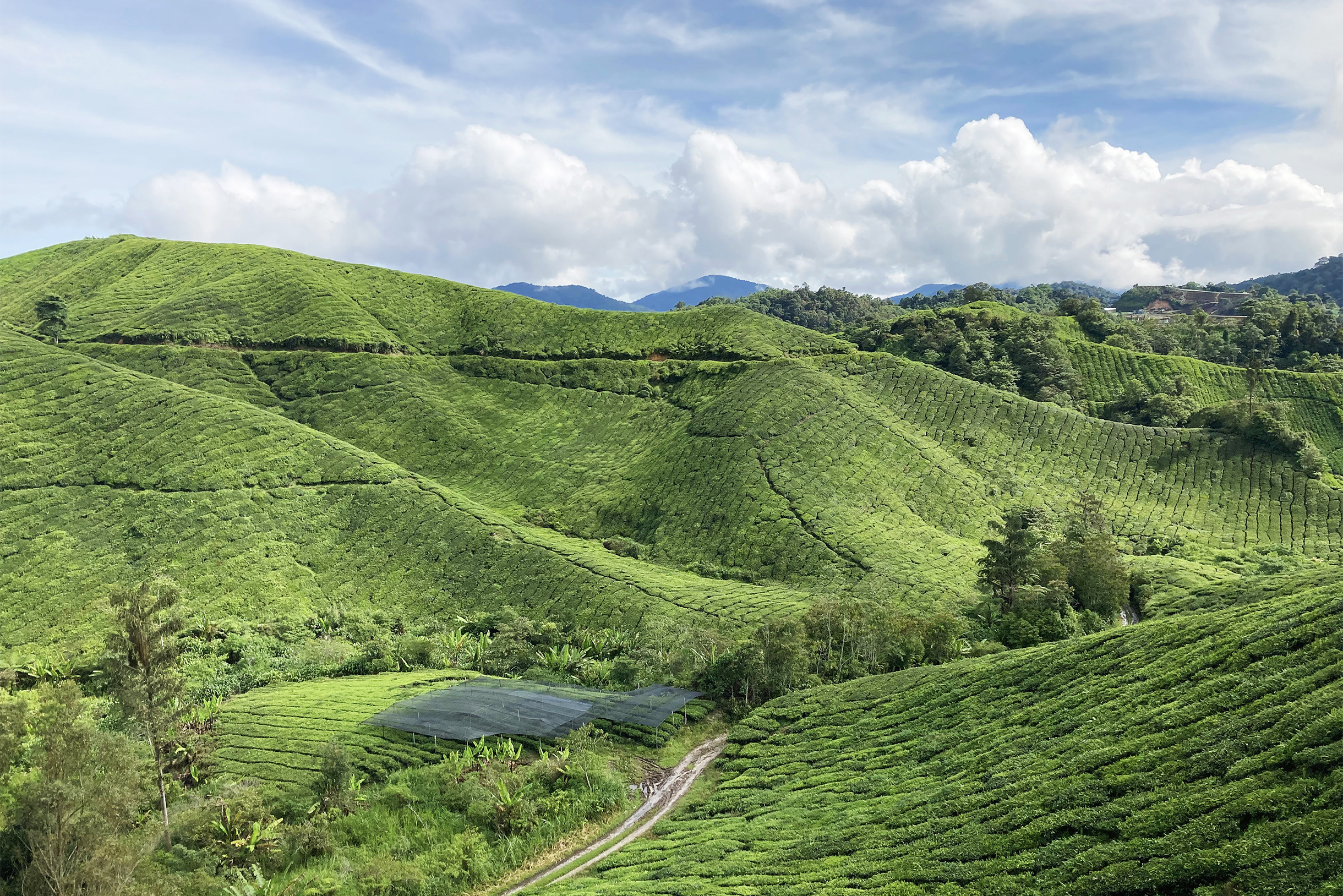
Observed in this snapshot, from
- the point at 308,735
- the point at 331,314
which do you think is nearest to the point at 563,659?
the point at 308,735

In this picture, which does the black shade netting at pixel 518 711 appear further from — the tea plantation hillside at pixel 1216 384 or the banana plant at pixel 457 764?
the tea plantation hillside at pixel 1216 384

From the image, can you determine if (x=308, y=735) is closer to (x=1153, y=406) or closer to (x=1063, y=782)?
(x=1063, y=782)

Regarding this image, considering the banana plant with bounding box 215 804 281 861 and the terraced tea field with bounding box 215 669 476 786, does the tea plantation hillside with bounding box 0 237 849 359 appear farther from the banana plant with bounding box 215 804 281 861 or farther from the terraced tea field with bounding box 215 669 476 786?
the banana plant with bounding box 215 804 281 861

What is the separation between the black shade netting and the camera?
133ft

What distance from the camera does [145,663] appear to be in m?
31.5

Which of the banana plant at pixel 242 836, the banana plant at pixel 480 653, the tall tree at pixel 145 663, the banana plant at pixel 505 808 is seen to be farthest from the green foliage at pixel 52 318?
the banana plant at pixel 505 808

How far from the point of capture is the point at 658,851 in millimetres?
30625

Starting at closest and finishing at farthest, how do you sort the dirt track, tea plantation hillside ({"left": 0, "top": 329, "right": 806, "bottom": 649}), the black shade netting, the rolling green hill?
the dirt track
the black shade netting
tea plantation hillside ({"left": 0, "top": 329, "right": 806, "bottom": 649})
the rolling green hill

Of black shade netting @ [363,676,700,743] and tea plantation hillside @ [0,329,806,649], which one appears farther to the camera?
tea plantation hillside @ [0,329,806,649]

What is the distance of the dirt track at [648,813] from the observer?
31844 millimetres

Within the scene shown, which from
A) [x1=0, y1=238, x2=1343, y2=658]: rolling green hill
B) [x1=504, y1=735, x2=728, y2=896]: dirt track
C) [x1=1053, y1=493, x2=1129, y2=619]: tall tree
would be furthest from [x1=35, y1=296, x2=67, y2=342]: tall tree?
[x1=1053, y1=493, x2=1129, y2=619]: tall tree

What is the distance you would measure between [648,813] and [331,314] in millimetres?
109569

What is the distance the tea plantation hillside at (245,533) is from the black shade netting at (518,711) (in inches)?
524

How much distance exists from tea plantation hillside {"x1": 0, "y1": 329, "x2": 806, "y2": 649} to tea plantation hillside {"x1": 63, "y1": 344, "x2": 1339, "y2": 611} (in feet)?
26.6
